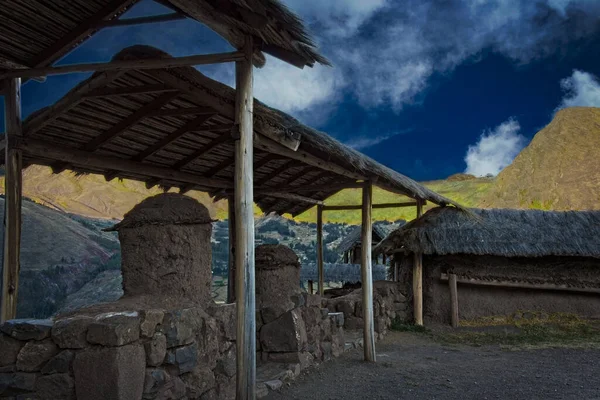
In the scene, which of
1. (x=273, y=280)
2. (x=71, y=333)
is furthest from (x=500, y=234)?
(x=71, y=333)

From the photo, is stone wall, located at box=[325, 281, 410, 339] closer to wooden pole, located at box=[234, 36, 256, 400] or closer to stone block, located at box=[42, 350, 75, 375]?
wooden pole, located at box=[234, 36, 256, 400]

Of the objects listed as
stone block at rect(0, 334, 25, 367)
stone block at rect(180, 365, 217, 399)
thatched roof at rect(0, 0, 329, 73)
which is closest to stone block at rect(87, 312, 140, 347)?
stone block at rect(0, 334, 25, 367)

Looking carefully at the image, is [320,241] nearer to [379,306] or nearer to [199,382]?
[379,306]

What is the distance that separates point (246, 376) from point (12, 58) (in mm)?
4906

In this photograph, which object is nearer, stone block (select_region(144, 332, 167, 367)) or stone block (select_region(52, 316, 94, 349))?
stone block (select_region(52, 316, 94, 349))

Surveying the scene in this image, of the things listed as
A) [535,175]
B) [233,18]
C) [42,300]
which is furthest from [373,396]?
[535,175]

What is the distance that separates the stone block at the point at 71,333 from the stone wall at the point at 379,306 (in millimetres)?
8661

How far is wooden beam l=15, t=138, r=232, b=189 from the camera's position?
7.06 m

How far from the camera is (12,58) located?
646 centimetres

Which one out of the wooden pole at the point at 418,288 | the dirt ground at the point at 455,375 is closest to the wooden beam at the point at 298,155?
the dirt ground at the point at 455,375

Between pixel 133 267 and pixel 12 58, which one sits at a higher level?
pixel 12 58

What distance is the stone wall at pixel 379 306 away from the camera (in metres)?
12.8

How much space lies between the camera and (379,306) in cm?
1324

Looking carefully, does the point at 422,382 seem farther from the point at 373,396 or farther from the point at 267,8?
the point at 267,8
